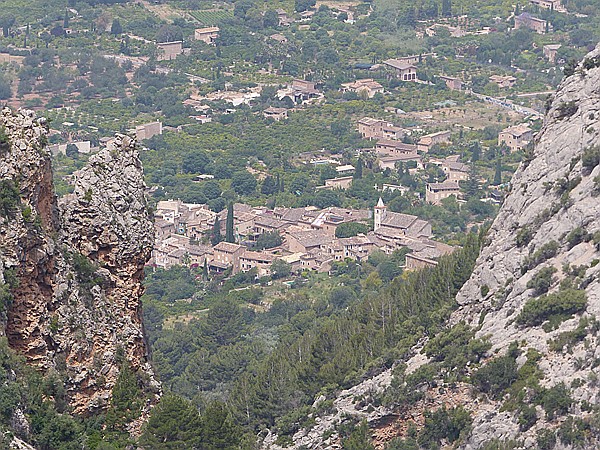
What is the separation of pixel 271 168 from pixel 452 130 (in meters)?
16.1

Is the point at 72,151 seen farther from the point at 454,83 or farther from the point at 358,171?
the point at 454,83

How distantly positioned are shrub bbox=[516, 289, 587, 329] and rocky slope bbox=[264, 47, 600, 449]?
0.11ft

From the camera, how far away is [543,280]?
124 ft

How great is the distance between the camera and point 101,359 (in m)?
24.4

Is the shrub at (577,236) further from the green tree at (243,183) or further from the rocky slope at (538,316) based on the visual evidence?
the green tree at (243,183)

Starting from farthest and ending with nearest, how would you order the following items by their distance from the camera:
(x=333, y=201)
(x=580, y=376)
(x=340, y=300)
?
(x=333, y=201), (x=340, y=300), (x=580, y=376)

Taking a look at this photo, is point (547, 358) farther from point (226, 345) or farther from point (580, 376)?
point (226, 345)

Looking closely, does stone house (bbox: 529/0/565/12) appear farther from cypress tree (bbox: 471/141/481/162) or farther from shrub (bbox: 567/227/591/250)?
shrub (bbox: 567/227/591/250)

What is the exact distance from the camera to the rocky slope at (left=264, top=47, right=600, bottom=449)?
34281 mm

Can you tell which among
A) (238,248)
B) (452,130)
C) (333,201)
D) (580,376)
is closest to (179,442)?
(580,376)

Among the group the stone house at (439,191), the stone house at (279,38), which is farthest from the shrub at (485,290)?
the stone house at (279,38)

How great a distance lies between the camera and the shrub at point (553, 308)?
36.3 meters

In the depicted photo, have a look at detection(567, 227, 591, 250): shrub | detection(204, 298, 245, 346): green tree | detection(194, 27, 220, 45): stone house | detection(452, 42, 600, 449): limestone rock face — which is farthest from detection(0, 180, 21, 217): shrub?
detection(194, 27, 220, 45): stone house

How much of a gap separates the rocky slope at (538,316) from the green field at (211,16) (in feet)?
393
